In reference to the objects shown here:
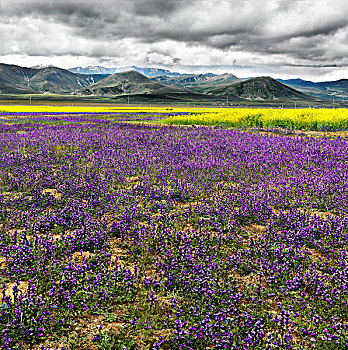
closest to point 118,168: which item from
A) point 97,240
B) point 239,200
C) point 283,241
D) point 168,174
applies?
point 168,174

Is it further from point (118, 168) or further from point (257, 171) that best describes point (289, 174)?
point (118, 168)

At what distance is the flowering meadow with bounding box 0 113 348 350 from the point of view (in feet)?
12.9

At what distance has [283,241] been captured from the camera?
6523 mm

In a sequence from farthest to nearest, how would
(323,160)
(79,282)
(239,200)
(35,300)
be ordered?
(323,160)
(239,200)
(79,282)
(35,300)

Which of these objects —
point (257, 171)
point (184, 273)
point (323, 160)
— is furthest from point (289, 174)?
point (184, 273)

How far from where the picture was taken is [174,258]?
5.49 meters

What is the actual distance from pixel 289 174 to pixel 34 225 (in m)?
9.51

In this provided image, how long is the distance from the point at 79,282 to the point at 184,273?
179cm

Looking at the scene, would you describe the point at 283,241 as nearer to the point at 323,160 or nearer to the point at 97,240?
the point at 97,240

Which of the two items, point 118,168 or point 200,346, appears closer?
point 200,346

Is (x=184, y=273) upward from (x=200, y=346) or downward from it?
upward

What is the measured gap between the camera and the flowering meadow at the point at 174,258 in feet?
12.9

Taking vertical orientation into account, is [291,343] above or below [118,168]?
below

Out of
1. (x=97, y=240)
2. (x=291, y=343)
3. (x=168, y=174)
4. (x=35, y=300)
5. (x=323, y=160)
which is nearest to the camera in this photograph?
(x=291, y=343)
